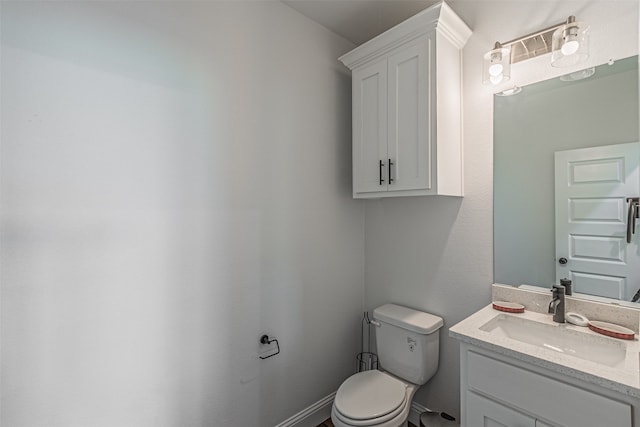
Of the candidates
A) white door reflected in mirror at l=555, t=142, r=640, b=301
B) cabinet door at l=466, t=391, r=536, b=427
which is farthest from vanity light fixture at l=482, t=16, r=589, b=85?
cabinet door at l=466, t=391, r=536, b=427

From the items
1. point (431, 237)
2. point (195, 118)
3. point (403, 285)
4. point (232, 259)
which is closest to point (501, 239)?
point (431, 237)

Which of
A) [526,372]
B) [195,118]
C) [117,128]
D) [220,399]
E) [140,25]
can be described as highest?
[140,25]

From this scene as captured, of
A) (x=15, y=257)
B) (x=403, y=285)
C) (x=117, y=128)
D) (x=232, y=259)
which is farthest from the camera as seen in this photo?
(x=403, y=285)

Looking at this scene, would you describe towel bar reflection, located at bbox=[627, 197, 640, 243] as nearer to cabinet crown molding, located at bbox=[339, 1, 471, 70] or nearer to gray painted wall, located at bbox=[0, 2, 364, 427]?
cabinet crown molding, located at bbox=[339, 1, 471, 70]

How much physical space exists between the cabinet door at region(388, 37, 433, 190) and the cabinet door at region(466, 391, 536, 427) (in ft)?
3.11

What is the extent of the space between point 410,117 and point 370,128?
0.90 feet

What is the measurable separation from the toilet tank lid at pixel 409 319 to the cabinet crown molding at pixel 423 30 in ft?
5.13

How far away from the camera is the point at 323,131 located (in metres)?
1.95

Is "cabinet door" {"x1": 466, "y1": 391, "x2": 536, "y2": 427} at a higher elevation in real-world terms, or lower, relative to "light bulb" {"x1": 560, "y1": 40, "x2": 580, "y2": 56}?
lower

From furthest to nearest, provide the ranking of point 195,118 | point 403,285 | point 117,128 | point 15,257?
1. point 403,285
2. point 195,118
3. point 117,128
4. point 15,257

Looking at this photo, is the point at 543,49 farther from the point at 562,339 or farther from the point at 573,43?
the point at 562,339

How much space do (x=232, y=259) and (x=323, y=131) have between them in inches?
40.4

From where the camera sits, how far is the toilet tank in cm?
165

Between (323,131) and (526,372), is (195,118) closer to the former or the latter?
(323,131)
